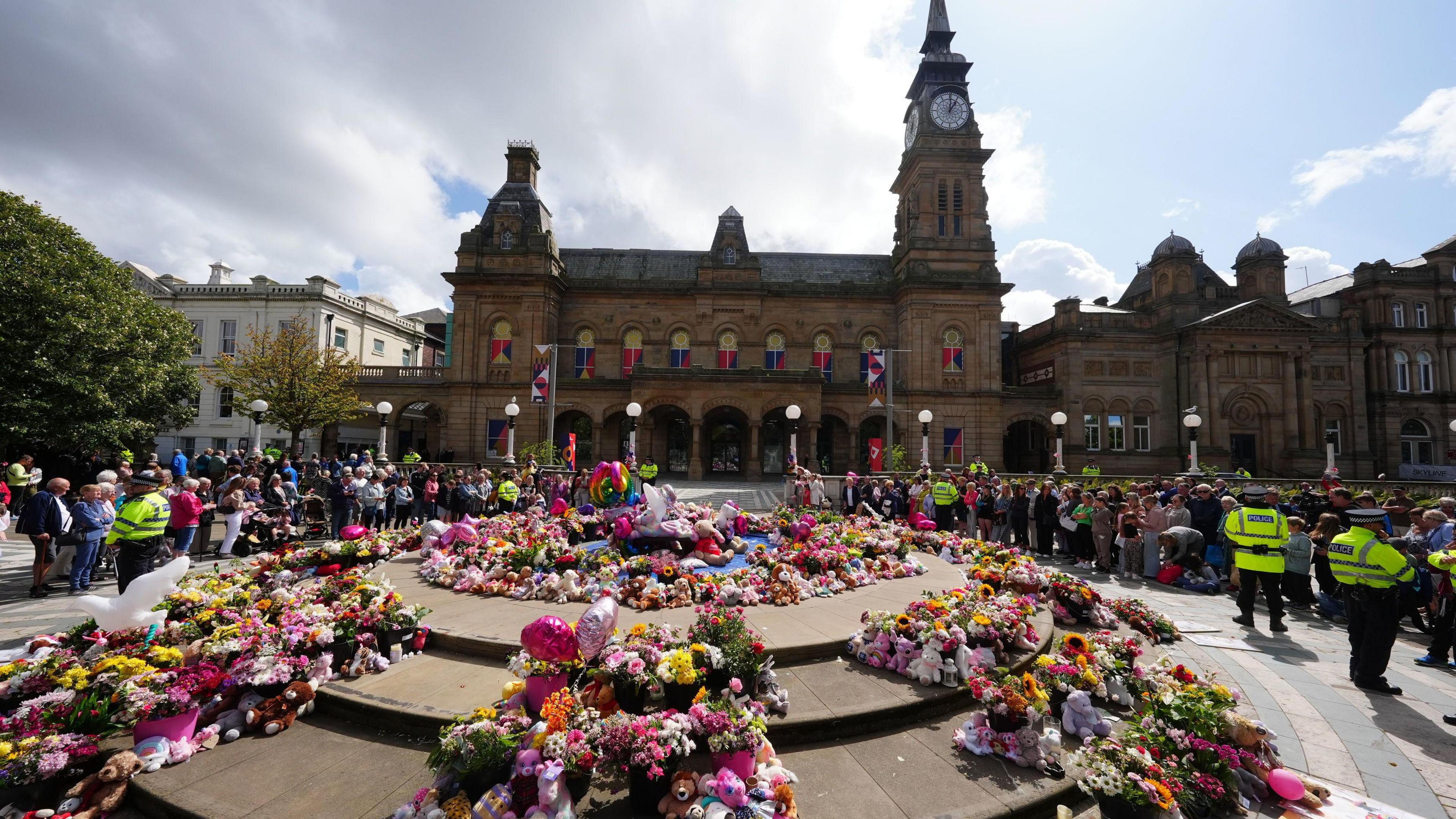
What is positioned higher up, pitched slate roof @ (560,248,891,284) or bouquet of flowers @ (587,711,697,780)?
pitched slate roof @ (560,248,891,284)

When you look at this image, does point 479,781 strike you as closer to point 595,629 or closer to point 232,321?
point 595,629

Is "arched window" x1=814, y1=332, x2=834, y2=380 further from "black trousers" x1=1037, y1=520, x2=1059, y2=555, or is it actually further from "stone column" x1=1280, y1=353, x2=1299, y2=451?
"stone column" x1=1280, y1=353, x2=1299, y2=451

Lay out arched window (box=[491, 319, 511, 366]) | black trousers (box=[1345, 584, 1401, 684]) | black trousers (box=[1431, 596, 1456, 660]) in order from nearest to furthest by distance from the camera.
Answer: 1. black trousers (box=[1345, 584, 1401, 684])
2. black trousers (box=[1431, 596, 1456, 660])
3. arched window (box=[491, 319, 511, 366])

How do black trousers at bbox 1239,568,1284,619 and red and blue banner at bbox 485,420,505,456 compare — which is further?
red and blue banner at bbox 485,420,505,456

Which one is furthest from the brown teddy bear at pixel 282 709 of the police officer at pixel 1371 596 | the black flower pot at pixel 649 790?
the police officer at pixel 1371 596

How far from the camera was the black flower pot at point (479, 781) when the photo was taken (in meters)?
3.36

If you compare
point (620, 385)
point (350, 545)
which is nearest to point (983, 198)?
point (620, 385)

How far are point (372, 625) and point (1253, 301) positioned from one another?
44.8 meters

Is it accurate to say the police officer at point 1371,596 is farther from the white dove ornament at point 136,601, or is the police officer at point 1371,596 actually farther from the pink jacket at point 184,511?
the pink jacket at point 184,511

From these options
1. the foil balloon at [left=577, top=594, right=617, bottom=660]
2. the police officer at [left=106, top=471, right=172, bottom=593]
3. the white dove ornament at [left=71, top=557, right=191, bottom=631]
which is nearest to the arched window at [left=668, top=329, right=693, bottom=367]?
the police officer at [left=106, top=471, right=172, bottom=593]

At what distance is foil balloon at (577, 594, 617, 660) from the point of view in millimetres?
4133

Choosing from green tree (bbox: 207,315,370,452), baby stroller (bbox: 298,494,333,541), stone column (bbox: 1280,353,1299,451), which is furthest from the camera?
stone column (bbox: 1280,353,1299,451)

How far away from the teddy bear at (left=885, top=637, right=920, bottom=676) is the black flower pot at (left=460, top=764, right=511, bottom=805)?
136 inches

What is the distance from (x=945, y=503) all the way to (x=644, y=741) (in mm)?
13136
